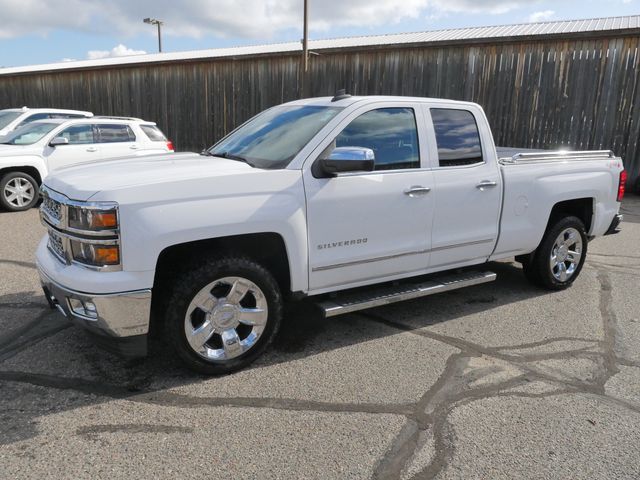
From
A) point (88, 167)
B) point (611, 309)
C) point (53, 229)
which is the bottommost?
point (611, 309)

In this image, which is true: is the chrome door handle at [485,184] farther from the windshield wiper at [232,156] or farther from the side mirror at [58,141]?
the side mirror at [58,141]

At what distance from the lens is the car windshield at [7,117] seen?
40.5 feet

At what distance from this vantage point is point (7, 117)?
12617mm

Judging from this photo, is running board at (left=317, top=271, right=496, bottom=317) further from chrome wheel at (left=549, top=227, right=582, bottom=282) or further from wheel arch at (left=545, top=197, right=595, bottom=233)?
wheel arch at (left=545, top=197, right=595, bottom=233)

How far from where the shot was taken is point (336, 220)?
3.71 m

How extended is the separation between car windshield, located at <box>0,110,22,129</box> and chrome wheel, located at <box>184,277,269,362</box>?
37.8ft

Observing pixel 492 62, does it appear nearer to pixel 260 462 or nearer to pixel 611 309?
pixel 611 309

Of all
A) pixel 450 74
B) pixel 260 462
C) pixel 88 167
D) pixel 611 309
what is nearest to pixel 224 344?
pixel 260 462

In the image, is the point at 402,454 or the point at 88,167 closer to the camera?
the point at 402,454

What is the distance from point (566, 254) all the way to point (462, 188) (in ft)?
6.32

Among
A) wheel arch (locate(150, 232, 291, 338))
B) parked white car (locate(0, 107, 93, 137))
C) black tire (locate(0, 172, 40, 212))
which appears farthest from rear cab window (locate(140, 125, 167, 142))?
wheel arch (locate(150, 232, 291, 338))

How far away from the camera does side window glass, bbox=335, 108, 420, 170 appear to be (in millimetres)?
3930

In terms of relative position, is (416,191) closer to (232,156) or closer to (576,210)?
(232,156)

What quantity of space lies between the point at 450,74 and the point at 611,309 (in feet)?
32.7
